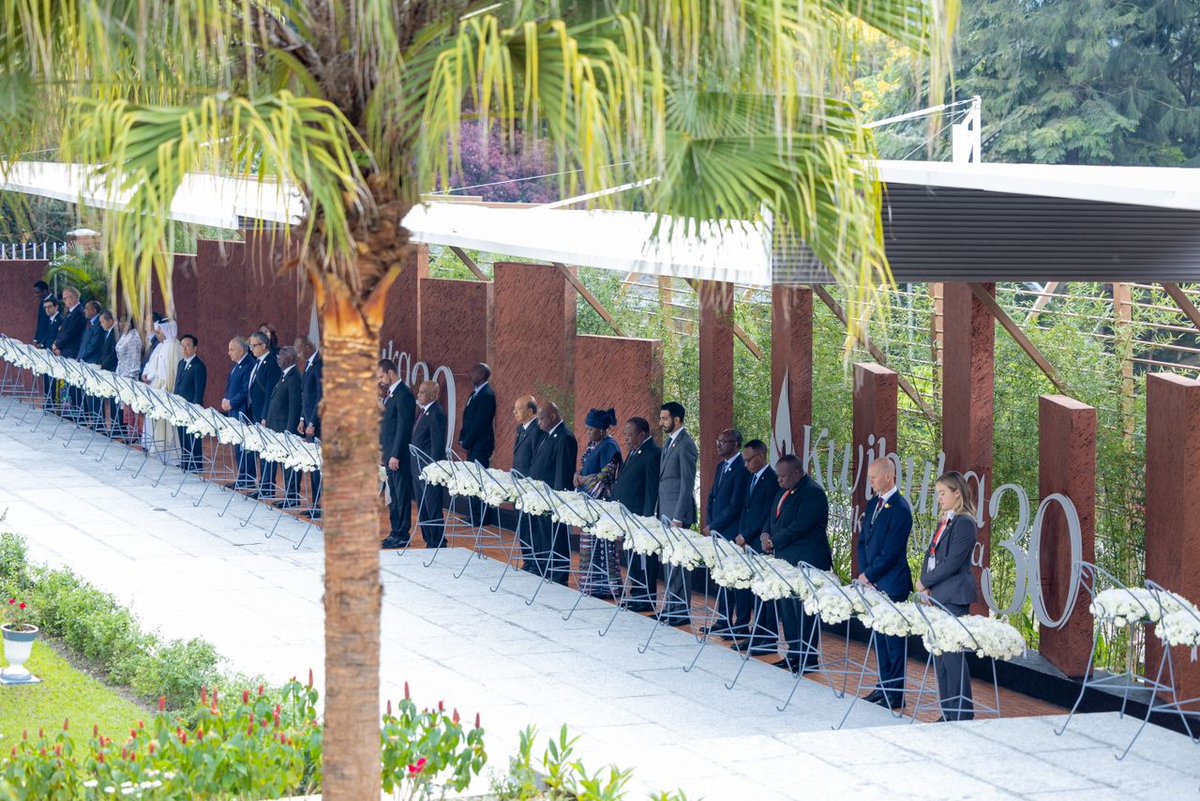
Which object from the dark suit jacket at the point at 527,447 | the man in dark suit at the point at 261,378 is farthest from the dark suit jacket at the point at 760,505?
the man in dark suit at the point at 261,378

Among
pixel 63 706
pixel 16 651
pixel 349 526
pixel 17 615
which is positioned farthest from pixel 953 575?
pixel 17 615

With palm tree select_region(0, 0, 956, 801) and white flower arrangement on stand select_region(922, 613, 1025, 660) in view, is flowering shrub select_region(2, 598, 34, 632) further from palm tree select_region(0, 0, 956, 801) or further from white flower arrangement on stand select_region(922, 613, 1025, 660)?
white flower arrangement on stand select_region(922, 613, 1025, 660)

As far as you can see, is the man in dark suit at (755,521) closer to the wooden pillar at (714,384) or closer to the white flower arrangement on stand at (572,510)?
the white flower arrangement on stand at (572,510)

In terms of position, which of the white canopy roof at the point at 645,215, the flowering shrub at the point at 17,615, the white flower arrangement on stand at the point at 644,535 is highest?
the white canopy roof at the point at 645,215

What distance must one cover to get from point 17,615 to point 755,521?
210 inches

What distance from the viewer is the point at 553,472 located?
15141 mm

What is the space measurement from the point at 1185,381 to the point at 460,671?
5.16 meters

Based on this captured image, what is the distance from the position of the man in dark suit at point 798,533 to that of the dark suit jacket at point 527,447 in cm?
387

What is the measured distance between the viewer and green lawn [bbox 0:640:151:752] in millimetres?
9836

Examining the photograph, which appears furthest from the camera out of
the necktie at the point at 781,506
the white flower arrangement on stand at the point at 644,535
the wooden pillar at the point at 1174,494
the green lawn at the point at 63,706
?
the white flower arrangement on stand at the point at 644,535

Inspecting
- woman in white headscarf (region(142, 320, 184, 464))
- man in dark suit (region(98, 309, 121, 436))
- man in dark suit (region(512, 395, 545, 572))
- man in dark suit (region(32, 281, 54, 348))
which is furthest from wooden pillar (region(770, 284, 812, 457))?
man in dark suit (region(32, 281, 54, 348))

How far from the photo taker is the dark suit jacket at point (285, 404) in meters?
18.4

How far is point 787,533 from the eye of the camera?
12.0 meters

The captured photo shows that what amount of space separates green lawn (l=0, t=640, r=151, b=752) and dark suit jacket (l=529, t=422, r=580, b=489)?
197 inches
